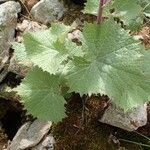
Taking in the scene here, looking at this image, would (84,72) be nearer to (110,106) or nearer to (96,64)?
(96,64)

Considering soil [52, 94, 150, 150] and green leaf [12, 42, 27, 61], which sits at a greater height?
green leaf [12, 42, 27, 61]

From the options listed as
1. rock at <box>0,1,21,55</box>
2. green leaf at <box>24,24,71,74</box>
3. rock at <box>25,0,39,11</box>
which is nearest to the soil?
green leaf at <box>24,24,71,74</box>

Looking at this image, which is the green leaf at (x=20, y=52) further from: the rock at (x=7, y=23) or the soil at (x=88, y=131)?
the soil at (x=88, y=131)

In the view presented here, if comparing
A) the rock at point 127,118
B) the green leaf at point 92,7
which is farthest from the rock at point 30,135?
the green leaf at point 92,7

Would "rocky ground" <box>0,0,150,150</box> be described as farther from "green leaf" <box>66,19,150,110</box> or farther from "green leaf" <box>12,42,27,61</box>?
"green leaf" <box>66,19,150,110</box>

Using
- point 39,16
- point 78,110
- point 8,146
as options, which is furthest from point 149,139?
point 39,16

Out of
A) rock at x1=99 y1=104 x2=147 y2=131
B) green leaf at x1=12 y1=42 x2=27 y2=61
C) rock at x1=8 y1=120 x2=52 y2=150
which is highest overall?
green leaf at x1=12 y1=42 x2=27 y2=61
